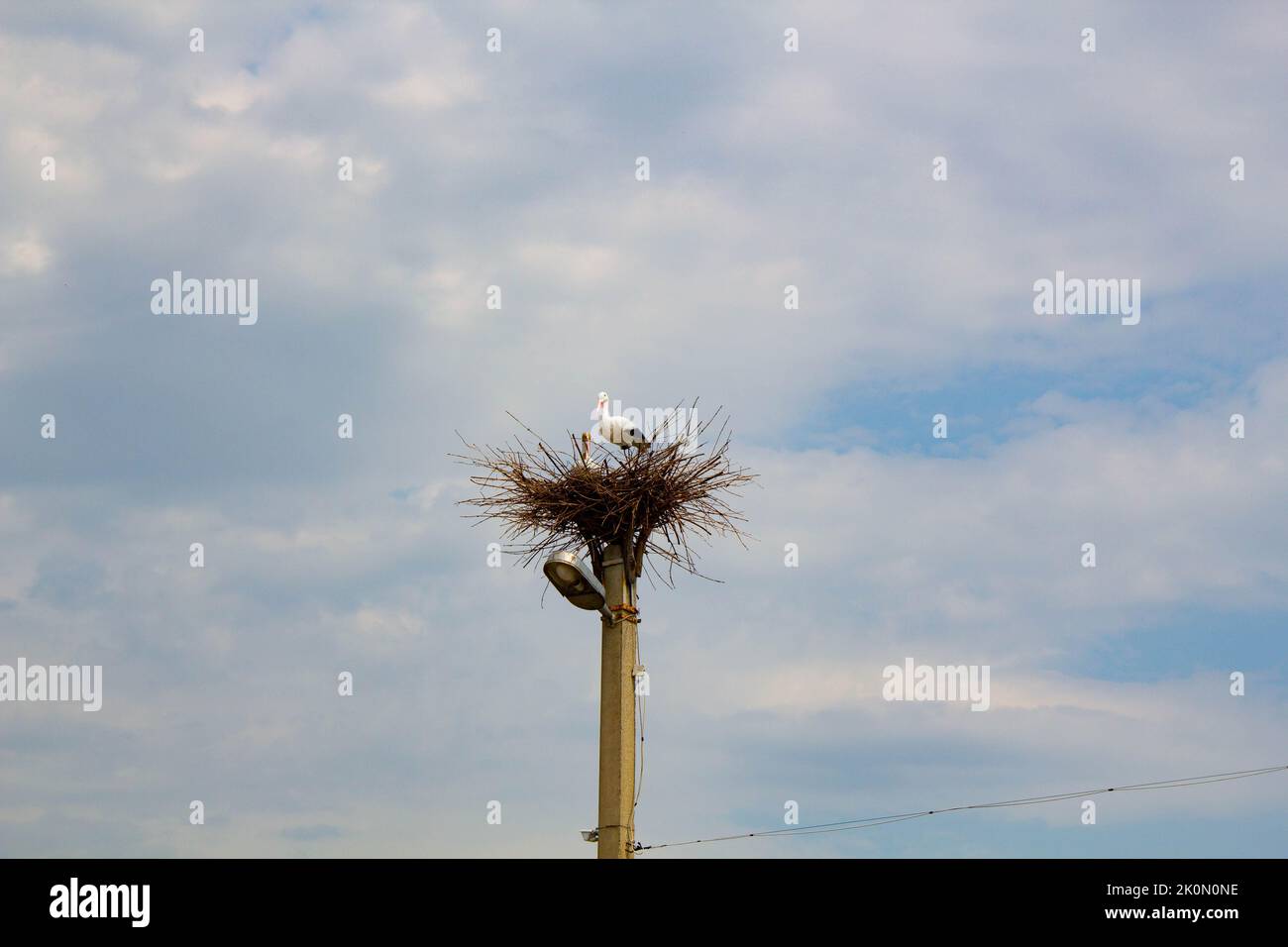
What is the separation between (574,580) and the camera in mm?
11773

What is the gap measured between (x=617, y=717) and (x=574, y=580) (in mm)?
1163

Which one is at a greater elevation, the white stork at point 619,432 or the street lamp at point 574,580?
the white stork at point 619,432

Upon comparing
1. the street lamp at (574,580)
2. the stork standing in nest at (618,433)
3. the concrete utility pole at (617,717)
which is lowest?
the concrete utility pole at (617,717)

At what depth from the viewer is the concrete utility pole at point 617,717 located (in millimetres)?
11500

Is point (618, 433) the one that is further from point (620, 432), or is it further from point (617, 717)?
point (617, 717)

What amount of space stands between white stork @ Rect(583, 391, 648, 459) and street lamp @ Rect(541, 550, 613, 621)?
4.62 ft

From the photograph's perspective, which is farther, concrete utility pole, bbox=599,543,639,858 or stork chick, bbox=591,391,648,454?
stork chick, bbox=591,391,648,454

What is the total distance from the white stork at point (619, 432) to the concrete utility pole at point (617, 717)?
3.10 feet

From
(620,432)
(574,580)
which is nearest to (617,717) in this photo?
(574,580)

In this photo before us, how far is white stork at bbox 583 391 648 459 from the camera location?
1295cm

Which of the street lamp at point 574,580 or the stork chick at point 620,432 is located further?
the stork chick at point 620,432

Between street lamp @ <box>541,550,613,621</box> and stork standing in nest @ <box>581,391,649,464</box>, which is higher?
stork standing in nest @ <box>581,391,649,464</box>
